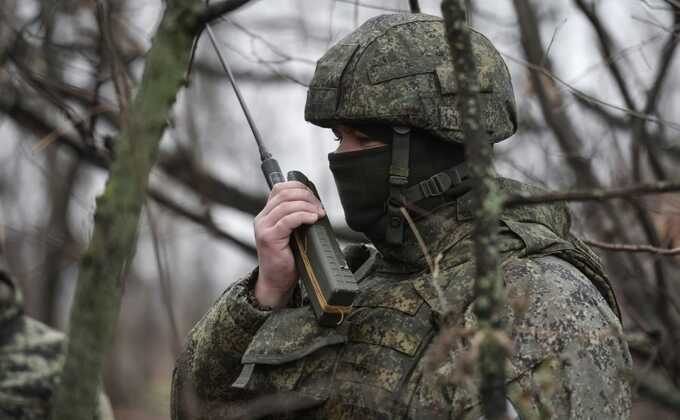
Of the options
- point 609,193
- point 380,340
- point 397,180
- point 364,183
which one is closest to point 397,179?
point 397,180

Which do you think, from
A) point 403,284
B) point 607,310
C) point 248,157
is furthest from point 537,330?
point 248,157

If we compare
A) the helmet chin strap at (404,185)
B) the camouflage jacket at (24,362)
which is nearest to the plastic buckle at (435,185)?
the helmet chin strap at (404,185)

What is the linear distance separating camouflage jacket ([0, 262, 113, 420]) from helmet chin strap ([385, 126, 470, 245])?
255 centimetres

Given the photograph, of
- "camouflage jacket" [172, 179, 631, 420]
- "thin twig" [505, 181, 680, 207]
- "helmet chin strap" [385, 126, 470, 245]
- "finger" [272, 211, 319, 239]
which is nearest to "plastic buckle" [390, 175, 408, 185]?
"helmet chin strap" [385, 126, 470, 245]

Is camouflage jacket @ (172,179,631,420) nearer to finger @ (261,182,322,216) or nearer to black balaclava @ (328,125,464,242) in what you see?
black balaclava @ (328,125,464,242)

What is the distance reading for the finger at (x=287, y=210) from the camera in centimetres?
302

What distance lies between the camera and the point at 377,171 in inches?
121

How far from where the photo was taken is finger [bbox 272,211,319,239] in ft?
9.84

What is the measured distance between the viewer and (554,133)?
5762mm

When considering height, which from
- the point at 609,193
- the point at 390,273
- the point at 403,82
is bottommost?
the point at 390,273

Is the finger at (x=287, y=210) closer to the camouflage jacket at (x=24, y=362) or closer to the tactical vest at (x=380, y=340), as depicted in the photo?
the tactical vest at (x=380, y=340)

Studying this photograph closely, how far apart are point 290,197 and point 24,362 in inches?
107

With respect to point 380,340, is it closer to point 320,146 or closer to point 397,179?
point 397,179

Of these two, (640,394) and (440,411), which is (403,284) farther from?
(640,394)
